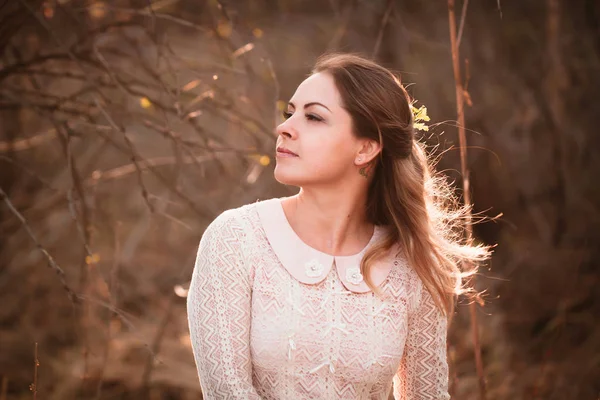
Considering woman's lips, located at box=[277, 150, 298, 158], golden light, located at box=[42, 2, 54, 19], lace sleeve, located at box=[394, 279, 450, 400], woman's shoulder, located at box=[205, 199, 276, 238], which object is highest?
golden light, located at box=[42, 2, 54, 19]

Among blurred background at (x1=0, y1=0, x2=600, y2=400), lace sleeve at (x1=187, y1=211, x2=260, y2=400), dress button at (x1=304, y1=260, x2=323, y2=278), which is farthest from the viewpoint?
blurred background at (x1=0, y1=0, x2=600, y2=400)

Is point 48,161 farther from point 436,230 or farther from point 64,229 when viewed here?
point 436,230

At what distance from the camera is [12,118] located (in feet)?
11.9

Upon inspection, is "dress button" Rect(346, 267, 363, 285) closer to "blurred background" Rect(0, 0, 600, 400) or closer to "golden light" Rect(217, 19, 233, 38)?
"golden light" Rect(217, 19, 233, 38)

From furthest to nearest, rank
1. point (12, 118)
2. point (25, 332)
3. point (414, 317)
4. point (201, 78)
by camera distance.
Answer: point (25, 332), point (12, 118), point (201, 78), point (414, 317)

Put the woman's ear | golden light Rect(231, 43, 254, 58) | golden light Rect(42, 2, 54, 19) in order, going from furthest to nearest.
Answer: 1. golden light Rect(42, 2, 54, 19)
2. golden light Rect(231, 43, 254, 58)
3. the woman's ear

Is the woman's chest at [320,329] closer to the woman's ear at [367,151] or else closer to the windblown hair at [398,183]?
the windblown hair at [398,183]

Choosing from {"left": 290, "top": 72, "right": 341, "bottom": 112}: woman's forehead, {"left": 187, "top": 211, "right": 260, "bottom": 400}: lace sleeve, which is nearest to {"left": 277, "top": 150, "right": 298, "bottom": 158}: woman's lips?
{"left": 290, "top": 72, "right": 341, "bottom": 112}: woman's forehead

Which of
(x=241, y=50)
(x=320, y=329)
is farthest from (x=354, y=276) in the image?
(x=241, y=50)

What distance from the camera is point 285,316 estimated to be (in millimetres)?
2066

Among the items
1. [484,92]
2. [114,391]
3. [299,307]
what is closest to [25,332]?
[114,391]

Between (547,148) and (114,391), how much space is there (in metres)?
3.81

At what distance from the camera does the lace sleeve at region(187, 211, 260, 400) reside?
1977 millimetres

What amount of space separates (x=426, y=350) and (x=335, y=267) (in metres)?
0.46
